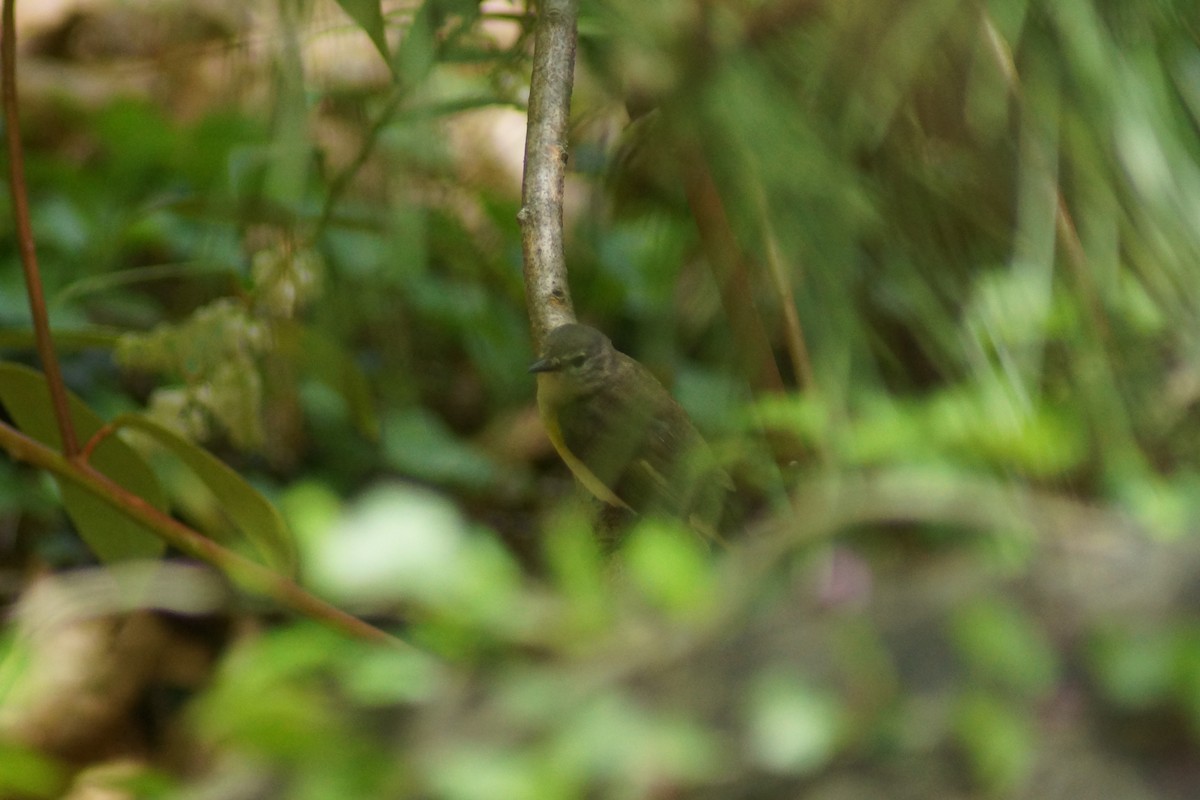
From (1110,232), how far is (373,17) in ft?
1.20

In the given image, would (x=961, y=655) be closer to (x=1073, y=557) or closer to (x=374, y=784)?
(x=1073, y=557)

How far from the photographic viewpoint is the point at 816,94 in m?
0.55

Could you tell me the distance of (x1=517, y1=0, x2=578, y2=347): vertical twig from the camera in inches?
23.0

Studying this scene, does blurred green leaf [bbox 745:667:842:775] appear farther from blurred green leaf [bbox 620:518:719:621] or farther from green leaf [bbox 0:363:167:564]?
green leaf [bbox 0:363:167:564]

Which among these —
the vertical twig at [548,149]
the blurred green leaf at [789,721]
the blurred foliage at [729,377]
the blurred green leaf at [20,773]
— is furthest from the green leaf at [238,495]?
the blurred green leaf at [789,721]

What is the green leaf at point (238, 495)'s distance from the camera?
91cm

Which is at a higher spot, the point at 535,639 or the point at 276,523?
the point at 276,523

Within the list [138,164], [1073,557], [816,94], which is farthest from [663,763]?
[138,164]

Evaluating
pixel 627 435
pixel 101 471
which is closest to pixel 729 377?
pixel 627 435

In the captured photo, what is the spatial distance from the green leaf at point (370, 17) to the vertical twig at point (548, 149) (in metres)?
0.08

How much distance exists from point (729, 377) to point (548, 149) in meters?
0.24

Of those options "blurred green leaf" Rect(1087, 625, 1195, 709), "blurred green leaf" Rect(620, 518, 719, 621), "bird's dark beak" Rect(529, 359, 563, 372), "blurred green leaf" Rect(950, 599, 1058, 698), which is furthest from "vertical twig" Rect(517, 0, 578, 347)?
"blurred green leaf" Rect(1087, 625, 1195, 709)

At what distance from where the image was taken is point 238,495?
0.94m

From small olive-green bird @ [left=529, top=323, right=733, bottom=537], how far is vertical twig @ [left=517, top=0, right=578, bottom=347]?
0.09 metres
